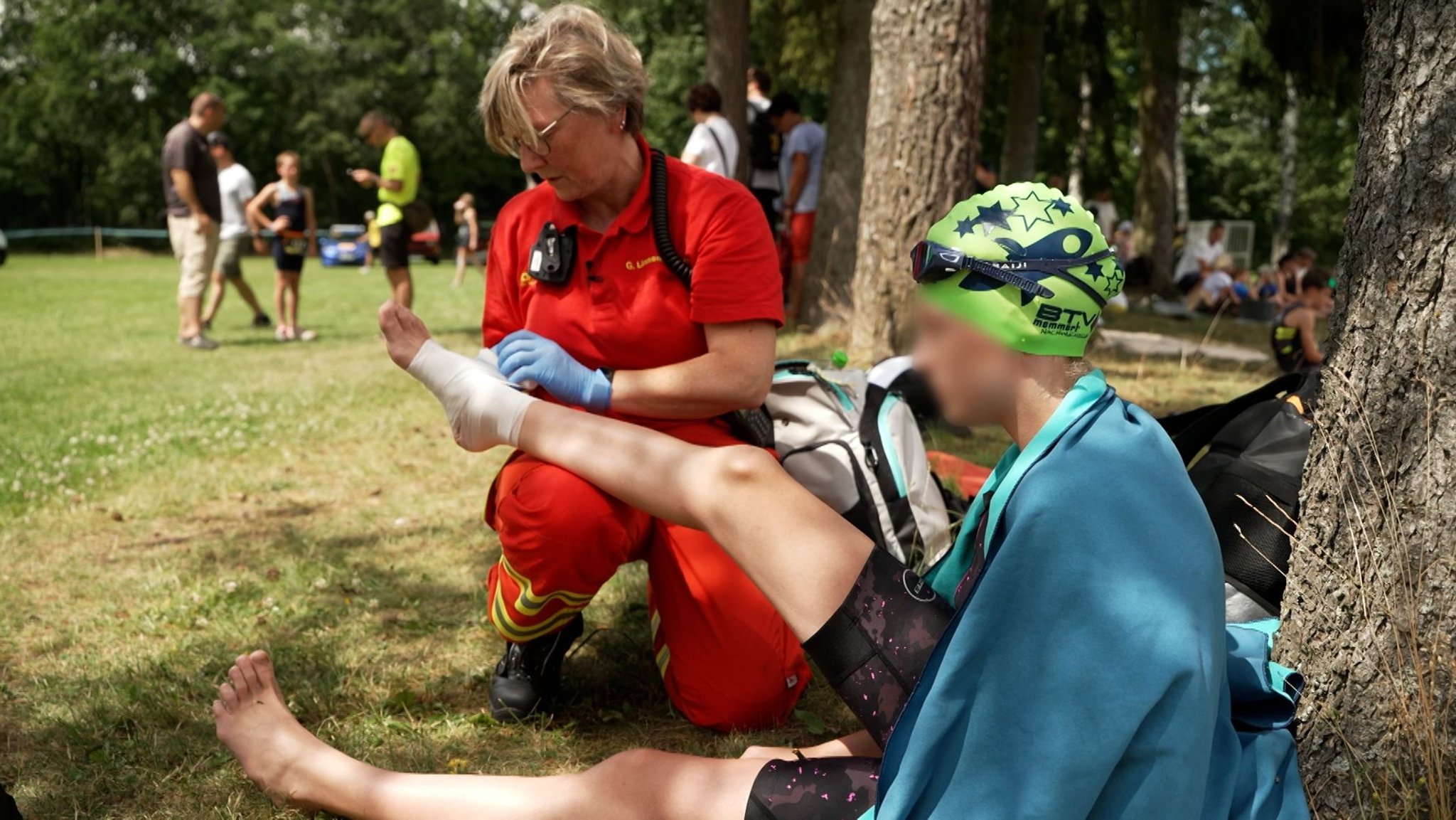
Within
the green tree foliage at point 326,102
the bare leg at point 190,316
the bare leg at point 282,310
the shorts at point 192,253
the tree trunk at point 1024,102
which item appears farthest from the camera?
the green tree foliage at point 326,102

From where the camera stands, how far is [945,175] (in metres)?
5.78

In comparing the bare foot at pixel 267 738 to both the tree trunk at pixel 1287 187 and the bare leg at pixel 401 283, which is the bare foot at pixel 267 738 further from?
the tree trunk at pixel 1287 187

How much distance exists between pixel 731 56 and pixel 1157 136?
30.2 ft

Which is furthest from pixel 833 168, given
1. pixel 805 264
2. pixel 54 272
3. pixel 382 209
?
pixel 54 272

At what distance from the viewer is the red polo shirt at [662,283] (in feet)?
8.97

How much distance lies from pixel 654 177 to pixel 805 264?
24.7 feet

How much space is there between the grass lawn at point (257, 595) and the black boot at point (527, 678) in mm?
45

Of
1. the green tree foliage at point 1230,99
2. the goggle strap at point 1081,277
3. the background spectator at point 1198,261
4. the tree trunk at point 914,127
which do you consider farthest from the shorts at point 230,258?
the background spectator at point 1198,261

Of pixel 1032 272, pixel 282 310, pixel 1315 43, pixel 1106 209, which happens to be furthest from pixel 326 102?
pixel 1032 272

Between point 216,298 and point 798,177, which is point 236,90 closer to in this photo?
point 216,298

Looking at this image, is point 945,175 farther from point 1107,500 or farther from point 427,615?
point 1107,500

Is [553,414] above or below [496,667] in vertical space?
above

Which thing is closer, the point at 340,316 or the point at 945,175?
the point at 945,175

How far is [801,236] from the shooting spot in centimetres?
1029
